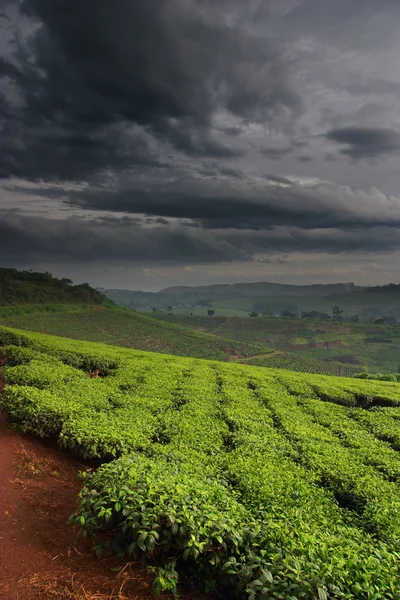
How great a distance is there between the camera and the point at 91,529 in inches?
242

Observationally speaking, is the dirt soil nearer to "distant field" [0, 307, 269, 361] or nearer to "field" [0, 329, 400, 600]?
"field" [0, 329, 400, 600]

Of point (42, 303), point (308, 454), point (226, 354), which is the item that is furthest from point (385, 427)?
point (42, 303)

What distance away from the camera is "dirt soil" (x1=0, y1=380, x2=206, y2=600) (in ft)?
17.8

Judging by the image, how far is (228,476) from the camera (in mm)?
9141

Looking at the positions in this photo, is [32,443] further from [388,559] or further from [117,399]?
[388,559]

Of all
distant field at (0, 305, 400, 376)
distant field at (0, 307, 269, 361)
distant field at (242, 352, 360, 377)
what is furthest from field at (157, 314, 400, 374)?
distant field at (0, 307, 269, 361)

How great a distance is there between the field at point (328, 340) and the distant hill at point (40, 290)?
150 ft

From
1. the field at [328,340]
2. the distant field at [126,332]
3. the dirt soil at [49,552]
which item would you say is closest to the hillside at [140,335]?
the distant field at [126,332]

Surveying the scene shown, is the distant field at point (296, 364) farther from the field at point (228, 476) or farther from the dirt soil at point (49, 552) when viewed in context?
the dirt soil at point (49, 552)

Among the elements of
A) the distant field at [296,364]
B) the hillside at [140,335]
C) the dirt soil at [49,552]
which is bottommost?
the distant field at [296,364]

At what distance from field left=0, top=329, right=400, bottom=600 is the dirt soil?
33cm

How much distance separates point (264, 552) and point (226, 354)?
114 meters

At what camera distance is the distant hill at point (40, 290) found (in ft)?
409

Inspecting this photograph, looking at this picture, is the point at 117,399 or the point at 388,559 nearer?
the point at 388,559
